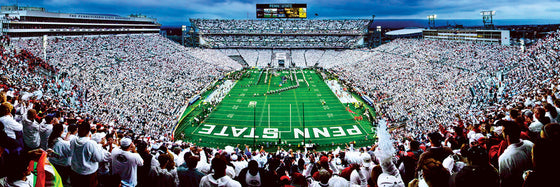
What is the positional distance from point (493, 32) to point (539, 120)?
4493 centimetres

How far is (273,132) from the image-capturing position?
23.1 metres

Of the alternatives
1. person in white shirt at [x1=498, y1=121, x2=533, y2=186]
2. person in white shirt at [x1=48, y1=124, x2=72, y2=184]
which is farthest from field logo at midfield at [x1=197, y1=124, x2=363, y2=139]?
person in white shirt at [x1=498, y1=121, x2=533, y2=186]

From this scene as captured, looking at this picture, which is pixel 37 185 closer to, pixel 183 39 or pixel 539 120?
pixel 539 120

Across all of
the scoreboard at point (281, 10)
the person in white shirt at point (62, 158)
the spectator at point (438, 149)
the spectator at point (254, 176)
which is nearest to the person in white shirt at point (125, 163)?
the person in white shirt at point (62, 158)

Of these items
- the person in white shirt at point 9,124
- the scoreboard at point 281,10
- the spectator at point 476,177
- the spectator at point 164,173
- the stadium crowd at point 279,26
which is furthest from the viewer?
the stadium crowd at point 279,26

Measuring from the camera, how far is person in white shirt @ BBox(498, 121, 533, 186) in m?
3.93

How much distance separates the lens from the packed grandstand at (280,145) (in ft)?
13.0

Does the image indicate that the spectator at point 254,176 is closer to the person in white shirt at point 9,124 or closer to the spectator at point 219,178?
the spectator at point 219,178

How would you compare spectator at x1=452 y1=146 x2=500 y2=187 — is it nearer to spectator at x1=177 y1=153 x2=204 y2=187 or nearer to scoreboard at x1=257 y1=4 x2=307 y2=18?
spectator at x1=177 y1=153 x2=204 y2=187

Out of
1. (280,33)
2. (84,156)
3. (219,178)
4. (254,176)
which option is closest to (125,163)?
(84,156)

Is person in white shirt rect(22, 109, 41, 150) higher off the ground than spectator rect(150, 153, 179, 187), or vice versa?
person in white shirt rect(22, 109, 41, 150)

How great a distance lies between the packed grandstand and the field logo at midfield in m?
2.17

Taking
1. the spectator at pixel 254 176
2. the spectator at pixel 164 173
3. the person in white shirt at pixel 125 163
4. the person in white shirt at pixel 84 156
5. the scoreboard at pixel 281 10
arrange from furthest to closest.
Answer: the scoreboard at pixel 281 10
the spectator at pixel 164 173
the person in white shirt at pixel 125 163
the person in white shirt at pixel 84 156
the spectator at pixel 254 176

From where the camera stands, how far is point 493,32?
42.5 m
